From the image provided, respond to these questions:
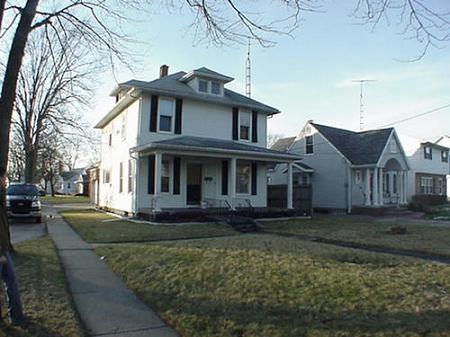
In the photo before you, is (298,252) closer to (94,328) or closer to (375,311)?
(375,311)

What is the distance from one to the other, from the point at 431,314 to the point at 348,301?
98 centimetres

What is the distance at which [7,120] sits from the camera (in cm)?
816

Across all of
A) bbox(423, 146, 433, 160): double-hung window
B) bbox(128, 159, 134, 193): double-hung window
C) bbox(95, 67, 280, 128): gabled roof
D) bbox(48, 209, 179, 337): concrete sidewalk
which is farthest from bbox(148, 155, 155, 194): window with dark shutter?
bbox(423, 146, 433, 160): double-hung window

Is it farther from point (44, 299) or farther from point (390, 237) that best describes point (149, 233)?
point (390, 237)

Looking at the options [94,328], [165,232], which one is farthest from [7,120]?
[165,232]

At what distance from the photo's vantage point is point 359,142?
1125 inches

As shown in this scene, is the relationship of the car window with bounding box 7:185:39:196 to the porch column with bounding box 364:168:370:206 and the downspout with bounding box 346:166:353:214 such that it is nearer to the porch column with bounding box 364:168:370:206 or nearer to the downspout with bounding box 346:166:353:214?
the downspout with bounding box 346:166:353:214

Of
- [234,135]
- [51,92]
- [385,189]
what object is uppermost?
[51,92]

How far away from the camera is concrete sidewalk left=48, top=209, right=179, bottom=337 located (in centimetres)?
485

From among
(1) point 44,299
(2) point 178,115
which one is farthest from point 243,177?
(1) point 44,299

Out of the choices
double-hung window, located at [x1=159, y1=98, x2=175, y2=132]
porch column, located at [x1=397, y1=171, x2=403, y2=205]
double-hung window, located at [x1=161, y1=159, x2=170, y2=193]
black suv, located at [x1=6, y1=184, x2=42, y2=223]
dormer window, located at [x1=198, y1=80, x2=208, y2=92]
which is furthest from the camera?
porch column, located at [x1=397, y1=171, x2=403, y2=205]

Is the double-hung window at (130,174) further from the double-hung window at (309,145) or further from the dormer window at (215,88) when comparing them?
the double-hung window at (309,145)

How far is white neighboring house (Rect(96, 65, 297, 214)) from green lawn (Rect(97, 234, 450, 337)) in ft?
31.7

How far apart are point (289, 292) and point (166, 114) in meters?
15.1
